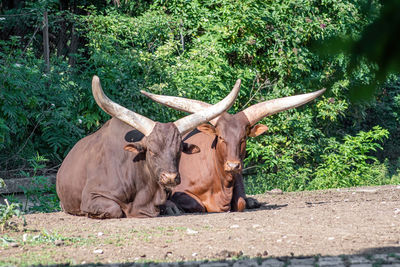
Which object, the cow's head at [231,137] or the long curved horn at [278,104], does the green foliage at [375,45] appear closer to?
the cow's head at [231,137]

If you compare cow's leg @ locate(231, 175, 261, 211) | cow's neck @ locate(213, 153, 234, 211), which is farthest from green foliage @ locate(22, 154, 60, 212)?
cow's leg @ locate(231, 175, 261, 211)

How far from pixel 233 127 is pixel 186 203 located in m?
1.01

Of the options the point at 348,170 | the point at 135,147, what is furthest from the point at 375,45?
the point at 348,170

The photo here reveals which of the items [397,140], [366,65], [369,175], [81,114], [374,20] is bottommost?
[397,140]

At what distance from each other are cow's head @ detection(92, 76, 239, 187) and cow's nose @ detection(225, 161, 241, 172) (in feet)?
1.22

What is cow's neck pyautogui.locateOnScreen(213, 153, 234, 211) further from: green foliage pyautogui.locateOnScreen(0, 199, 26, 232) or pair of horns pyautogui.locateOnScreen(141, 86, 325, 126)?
green foliage pyautogui.locateOnScreen(0, 199, 26, 232)

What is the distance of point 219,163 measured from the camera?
7352mm

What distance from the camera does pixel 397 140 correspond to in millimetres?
16031

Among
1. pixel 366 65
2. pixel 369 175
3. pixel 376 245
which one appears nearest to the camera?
pixel 366 65

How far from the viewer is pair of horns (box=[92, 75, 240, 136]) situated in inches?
263

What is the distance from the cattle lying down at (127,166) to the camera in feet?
21.3

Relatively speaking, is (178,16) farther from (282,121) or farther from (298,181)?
(298,181)

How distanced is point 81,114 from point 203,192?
2.84 metres

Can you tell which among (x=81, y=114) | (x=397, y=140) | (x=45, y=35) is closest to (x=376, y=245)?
(x=81, y=114)
